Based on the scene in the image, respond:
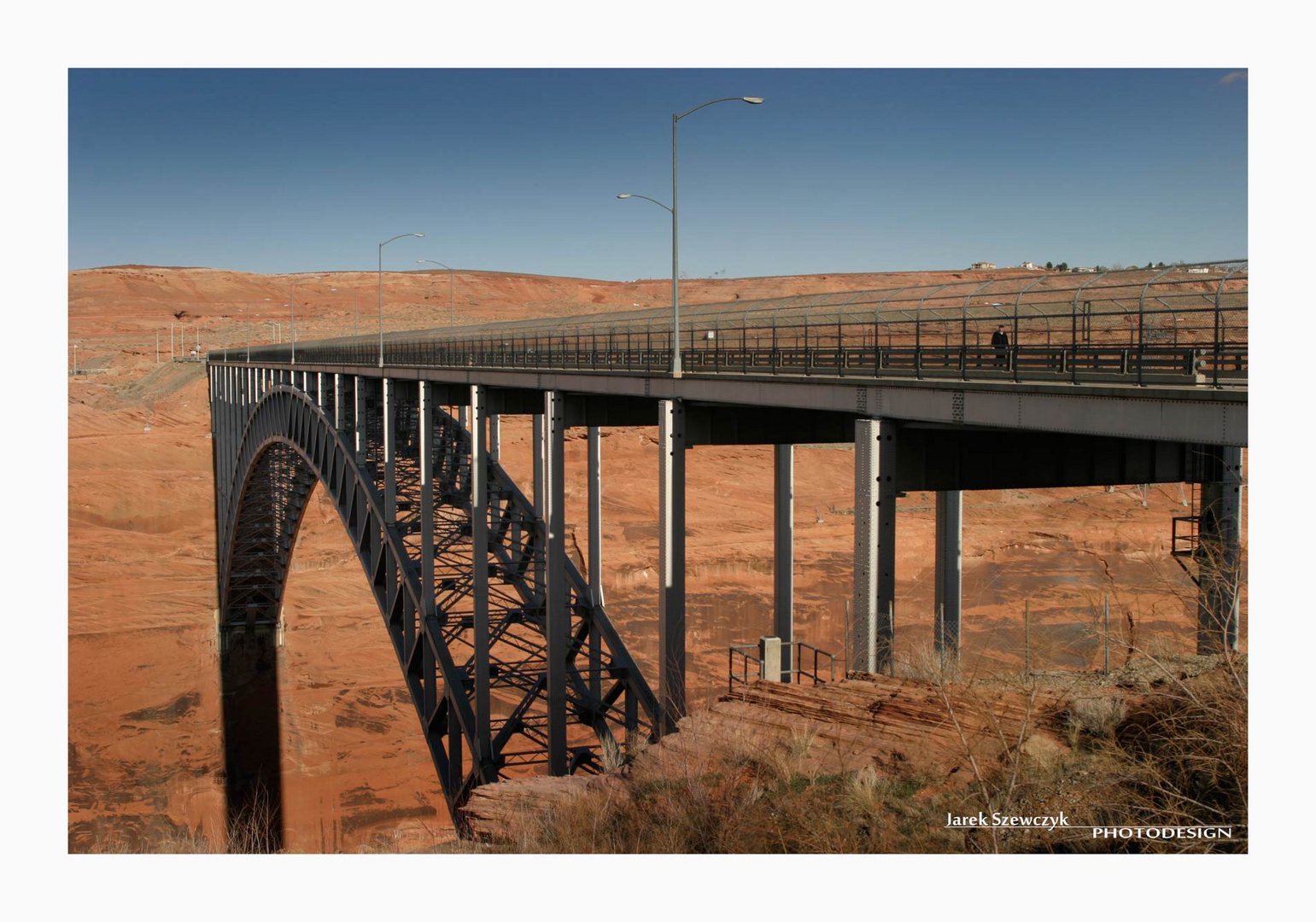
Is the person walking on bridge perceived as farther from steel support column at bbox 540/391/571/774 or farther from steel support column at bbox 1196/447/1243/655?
steel support column at bbox 540/391/571/774

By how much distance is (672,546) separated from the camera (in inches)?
574

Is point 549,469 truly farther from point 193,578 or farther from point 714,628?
point 193,578

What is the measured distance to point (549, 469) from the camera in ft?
62.5

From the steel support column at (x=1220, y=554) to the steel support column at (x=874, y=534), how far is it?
9.41 ft

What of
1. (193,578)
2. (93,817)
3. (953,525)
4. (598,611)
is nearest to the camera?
(953,525)

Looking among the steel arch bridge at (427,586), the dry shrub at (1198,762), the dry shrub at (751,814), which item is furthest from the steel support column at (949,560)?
the steel arch bridge at (427,586)

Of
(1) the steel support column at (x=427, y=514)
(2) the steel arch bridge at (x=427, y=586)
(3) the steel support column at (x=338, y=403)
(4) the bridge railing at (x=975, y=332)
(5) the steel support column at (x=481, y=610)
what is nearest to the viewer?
(4) the bridge railing at (x=975, y=332)

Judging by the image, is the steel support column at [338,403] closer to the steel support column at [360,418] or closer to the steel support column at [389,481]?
the steel support column at [360,418]

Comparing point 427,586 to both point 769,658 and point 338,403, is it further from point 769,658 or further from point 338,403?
point 769,658

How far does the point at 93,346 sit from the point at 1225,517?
98013 millimetres

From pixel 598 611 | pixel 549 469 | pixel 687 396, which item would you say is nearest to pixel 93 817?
pixel 598 611

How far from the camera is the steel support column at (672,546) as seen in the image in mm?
14555

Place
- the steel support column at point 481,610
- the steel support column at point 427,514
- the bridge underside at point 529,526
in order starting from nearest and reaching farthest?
1. the bridge underside at point 529,526
2. the steel support column at point 481,610
3. the steel support column at point 427,514

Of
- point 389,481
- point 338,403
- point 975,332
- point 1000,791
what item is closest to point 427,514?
point 389,481
